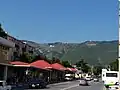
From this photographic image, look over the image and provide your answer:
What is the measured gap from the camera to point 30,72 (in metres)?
90.6

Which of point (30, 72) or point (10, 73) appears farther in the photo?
point (30, 72)

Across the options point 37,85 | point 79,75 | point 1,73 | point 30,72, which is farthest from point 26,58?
point 79,75

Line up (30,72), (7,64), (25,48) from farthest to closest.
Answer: (25,48), (30,72), (7,64)

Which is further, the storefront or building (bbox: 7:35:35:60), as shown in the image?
building (bbox: 7:35:35:60)

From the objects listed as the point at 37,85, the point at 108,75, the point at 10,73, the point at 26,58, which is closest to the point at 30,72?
the point at 26,58

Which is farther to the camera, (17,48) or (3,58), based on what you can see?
(17,48)

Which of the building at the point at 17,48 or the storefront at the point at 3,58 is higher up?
the building at the point at 17,48

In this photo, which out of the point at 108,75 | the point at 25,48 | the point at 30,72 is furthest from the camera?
the point at 25,48

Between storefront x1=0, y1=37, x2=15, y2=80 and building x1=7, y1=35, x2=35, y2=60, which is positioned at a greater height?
building x1=7, y1=35, x2=35, y2=60

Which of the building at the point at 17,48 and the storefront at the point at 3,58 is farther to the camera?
the building at the point at 17,48

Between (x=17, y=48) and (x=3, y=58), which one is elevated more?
(x=17, y=48)

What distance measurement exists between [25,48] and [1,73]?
47051 millimetres

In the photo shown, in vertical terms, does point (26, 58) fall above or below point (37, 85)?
above

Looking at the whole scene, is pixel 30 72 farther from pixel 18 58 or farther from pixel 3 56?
pixel 3 56
